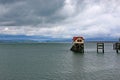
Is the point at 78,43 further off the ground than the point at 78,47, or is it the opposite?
the point at 78,43

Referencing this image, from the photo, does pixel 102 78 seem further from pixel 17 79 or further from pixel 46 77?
pixel 17 79

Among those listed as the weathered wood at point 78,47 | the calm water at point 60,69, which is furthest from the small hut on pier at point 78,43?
the calm water at point 60,69

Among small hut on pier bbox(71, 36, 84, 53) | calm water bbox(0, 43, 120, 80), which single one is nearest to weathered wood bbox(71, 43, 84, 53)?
small hut on pier bbox(71, 36, 84, 53)

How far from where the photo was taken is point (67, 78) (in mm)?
41281

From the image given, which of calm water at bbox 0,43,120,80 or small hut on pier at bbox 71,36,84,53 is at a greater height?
A: small hut on pier at bbox 71,36,84,53

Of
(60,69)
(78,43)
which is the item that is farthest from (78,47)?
(60,69)

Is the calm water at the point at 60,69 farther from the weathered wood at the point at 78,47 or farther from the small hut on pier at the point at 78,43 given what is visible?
the weathered wood at the point at 78,47

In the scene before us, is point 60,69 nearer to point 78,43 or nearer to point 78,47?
point 78,43

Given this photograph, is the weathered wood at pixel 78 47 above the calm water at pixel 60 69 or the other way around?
above

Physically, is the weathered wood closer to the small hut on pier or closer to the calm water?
the small hut on pier

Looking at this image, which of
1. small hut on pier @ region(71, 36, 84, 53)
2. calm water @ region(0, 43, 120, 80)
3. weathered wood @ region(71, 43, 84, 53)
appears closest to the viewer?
calm water @ region(0, 43, 120, 80)

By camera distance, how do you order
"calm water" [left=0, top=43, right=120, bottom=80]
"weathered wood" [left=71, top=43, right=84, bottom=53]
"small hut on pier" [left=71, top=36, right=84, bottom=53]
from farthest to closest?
"weathered wood" [left=71, top=43, right=84, bottom=53] → "small hut on pier" [left=71, top=36, right=84, bottom=53] → "calm water" [left=0, top=43, right=120, bottom=80]

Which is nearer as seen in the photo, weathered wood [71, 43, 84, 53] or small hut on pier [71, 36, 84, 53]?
small hut on pier [71, 36, 84, 53]


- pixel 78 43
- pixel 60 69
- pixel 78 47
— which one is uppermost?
pixel 78 43
